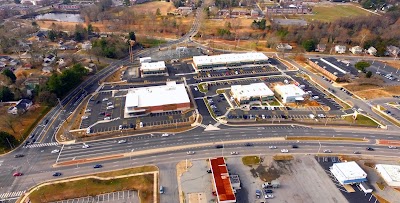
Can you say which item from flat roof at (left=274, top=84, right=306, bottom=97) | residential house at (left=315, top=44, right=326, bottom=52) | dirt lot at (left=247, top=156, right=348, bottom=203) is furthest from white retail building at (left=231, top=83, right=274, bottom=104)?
residential house at (left=315, top=44, right=326, bottom=52)

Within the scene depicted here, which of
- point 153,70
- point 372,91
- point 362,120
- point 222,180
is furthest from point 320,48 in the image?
point 222,180

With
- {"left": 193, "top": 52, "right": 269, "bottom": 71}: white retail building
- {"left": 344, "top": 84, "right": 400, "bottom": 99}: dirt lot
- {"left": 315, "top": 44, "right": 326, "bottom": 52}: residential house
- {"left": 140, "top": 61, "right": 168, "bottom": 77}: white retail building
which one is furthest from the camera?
{"left": 315, "top": 44, "right": 326, "bottom": 52}: residential house

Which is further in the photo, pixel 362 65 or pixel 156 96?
pixel 362 65

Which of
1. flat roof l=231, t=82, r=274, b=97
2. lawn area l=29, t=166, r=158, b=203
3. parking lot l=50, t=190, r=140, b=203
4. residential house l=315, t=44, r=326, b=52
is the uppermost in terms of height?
residential house l=315, t=44, r=326, b=52

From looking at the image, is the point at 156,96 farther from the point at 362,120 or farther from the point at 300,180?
the point at 362,120

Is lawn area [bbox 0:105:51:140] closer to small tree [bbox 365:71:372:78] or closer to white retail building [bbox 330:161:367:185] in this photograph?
white retail building [bbox 330:161:367:185]

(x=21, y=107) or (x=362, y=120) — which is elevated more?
(x=21, y=107)
